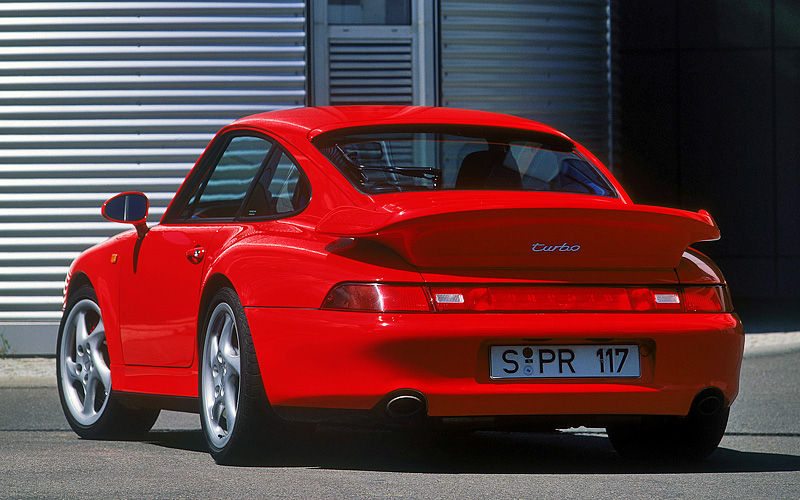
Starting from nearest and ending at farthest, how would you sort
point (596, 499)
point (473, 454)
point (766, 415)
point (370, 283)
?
point (596, 499) < point (370, 283) < point (473, 454) < point (766, 415)

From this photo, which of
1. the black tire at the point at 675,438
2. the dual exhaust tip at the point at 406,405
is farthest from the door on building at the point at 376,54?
the dual exhaust tip at the point at 406,405

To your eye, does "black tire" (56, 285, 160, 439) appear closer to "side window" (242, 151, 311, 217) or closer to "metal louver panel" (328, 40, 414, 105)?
"side window" (242, 151, 311, 217)

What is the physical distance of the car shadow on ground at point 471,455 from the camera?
4.70 m

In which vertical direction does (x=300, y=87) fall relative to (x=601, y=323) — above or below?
above

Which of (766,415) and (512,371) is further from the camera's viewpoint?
(766,415)

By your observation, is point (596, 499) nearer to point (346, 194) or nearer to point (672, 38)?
point (346, 194)

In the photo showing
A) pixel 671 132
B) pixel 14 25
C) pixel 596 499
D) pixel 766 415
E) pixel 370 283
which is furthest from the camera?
pixel 671 132

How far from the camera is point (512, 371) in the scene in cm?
424

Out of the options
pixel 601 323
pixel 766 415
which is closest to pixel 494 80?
pixel 766 415

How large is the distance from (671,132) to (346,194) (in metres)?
12.4

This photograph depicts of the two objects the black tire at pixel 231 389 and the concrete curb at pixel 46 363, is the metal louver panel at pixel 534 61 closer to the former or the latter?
the concrete curb at pixel 46 363

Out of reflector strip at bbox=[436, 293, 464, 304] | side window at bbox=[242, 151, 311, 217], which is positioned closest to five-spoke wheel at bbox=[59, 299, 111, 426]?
side window at bbox=[242, 151, 311, 217]

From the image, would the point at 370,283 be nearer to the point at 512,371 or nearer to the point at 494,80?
the point at 512,371

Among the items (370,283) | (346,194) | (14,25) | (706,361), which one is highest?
(14,25)
